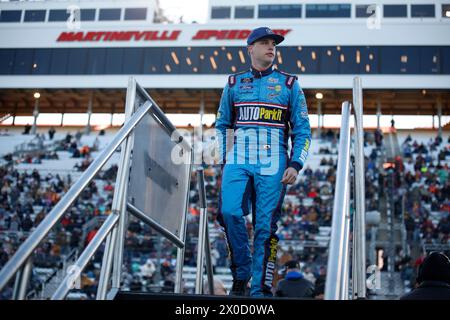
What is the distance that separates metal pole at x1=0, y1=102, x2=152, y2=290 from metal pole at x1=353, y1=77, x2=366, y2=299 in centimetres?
126

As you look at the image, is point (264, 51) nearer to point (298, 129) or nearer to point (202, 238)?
point (298, 129)

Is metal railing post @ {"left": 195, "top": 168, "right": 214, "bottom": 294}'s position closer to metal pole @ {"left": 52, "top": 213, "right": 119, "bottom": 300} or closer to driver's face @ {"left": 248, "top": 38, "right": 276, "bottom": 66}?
driver's face @ {"left": 248, "top": 38, "right": 276, "bottom": 66}

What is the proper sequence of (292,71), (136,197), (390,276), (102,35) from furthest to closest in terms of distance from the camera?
1. (102,35)
2. (292,71)
3. (390,276)
4. (136,197)

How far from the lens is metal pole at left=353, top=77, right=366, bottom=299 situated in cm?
328

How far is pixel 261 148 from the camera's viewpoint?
14.1 feet

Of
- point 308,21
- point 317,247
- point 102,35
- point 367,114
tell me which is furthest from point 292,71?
point 317,247

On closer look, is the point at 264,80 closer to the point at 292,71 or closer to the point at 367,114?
the point at 292,71

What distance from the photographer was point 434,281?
11.4 ft

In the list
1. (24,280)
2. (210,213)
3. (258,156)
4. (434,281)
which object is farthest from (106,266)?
(210,213)

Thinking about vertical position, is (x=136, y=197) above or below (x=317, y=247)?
below

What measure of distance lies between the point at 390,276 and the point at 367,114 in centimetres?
2142

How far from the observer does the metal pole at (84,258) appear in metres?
2.70

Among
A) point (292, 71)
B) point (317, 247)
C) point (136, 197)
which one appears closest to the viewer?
point (136, 197)

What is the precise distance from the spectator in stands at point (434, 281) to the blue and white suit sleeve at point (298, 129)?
109 cm
